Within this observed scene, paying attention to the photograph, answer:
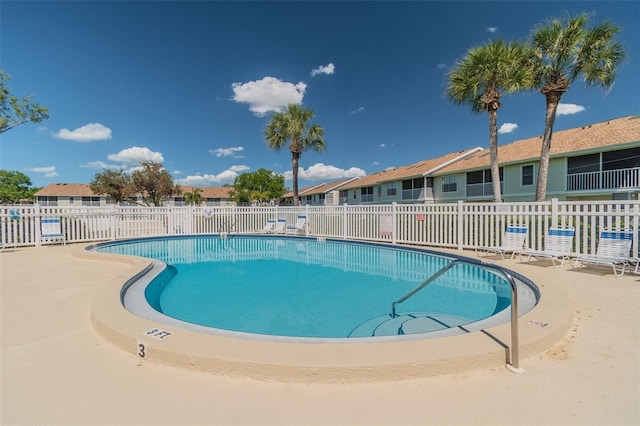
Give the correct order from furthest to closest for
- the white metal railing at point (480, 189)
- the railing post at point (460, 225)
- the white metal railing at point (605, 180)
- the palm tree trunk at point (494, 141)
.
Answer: the white metal railing at point (480, 189) < the white metal railing at point (605, 180) < the palm tree trunk at point (494, 141) < the railing post at point (460, 225)

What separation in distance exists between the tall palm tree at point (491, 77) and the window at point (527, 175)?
8.90 metres

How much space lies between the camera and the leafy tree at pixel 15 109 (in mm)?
14680

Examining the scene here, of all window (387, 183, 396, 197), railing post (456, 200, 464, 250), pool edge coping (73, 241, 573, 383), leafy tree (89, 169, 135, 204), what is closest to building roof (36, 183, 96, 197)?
leafy tree (89, 169, 135, 204)

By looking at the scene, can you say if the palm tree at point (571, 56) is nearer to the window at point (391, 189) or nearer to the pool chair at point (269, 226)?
the pool chair at point (269, 226)

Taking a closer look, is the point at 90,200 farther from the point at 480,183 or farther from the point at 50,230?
the point at 480,183

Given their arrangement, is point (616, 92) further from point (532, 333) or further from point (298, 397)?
point (298, 397)

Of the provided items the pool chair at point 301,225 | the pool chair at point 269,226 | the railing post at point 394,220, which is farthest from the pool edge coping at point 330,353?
the pool chair at point 269,226

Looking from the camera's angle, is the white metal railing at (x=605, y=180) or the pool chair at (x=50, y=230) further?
the white metal railing at (x=605, y=180)

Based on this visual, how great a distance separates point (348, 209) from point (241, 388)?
36.5 feet

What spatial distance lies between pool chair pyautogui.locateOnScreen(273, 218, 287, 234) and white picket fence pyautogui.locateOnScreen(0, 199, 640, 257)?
0.32 m

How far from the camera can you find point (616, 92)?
42.1ft

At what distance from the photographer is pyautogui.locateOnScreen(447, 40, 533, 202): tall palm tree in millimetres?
12617

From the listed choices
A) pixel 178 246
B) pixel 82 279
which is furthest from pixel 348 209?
pixel 82 279

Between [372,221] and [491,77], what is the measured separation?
8742 millimetres
